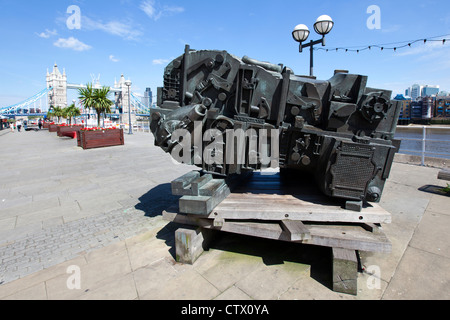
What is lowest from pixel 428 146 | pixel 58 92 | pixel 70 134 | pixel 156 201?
pixel 156 201

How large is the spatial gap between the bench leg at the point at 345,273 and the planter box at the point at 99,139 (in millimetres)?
15200

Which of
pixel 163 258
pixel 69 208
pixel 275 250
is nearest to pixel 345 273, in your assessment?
pixel 275 250

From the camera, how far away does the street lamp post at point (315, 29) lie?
7302 millimetres

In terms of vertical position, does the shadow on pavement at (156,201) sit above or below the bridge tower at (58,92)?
below

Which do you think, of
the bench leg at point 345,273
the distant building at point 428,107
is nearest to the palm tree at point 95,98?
the bench leg at point 345,273

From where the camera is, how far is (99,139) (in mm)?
15078

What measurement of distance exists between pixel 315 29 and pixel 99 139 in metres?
13.5

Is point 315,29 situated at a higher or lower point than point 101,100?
lower

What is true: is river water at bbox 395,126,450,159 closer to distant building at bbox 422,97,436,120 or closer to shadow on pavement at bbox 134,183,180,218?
shadow on pavement at bbox 134,183,180,218

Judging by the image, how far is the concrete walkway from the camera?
8.36 ft

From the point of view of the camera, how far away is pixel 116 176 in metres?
7.72

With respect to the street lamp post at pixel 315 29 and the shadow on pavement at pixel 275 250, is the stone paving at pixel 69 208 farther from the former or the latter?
the street lamp post at pixel 315 29

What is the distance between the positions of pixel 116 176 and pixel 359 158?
7083 mm

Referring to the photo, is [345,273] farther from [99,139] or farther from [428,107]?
[428,107]
